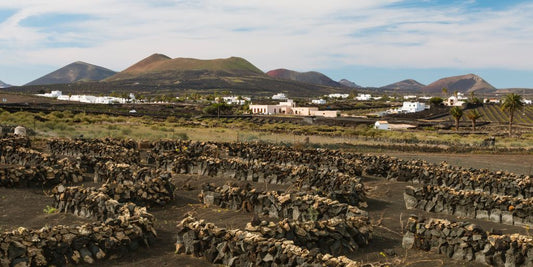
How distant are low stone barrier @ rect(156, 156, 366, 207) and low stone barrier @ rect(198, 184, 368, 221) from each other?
2.49 m

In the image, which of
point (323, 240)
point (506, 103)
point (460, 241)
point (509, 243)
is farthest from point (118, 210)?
point (506, 103)

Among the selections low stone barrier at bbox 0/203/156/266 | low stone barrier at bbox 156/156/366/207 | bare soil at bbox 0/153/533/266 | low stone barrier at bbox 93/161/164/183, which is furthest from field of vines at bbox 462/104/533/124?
low stone barrier at bbox 0/203/156/266

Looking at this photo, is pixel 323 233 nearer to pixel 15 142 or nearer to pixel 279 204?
pixel 279 204

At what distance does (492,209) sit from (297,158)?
48.5 ft

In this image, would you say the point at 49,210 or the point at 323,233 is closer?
the point at 323,233

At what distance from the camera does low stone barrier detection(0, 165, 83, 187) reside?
20812mm

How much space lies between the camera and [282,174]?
23656mm

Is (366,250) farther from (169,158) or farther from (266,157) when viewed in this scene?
(266,157)

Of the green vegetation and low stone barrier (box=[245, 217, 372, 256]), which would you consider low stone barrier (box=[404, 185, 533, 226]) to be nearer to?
low stone barrier (box=[245, 217, 372, 256])

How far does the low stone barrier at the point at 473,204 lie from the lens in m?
17.0

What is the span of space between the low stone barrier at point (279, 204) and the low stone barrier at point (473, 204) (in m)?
4.51

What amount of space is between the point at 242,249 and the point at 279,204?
5171 mm

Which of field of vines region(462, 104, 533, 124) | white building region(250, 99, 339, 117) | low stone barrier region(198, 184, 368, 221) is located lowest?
field of vines region(462, 104, 533, 124)

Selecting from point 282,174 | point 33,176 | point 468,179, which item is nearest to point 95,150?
point 33,176
